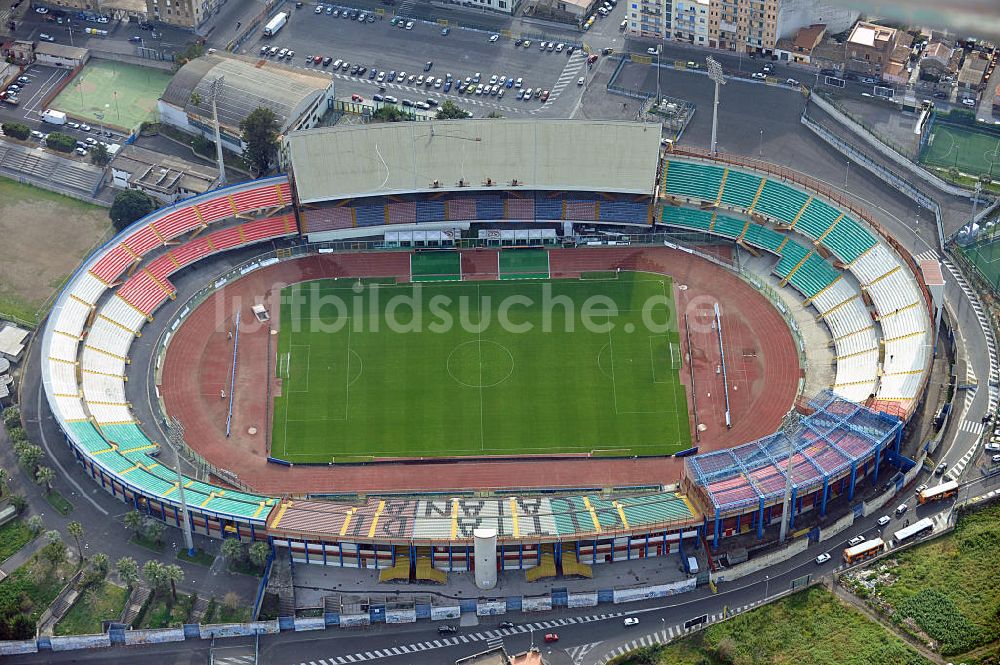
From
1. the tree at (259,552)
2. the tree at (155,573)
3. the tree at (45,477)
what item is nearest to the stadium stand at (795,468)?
the tree at (259,552)

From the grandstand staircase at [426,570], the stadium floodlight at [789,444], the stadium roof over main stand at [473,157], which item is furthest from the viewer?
the stadium roof over main stand at [473,157]

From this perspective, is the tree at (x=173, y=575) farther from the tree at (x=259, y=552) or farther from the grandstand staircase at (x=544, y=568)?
the grandstand staircase at (x=544, y=568)

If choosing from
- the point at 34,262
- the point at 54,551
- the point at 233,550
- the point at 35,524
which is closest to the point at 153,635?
the point at 233,550

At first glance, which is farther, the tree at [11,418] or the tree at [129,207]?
the tree at [129,207]

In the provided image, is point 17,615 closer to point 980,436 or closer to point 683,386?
point 683,386

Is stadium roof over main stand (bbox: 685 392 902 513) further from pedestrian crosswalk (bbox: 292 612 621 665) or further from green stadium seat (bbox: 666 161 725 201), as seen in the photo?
green stadium seat (bbox: 666 161 725 201)

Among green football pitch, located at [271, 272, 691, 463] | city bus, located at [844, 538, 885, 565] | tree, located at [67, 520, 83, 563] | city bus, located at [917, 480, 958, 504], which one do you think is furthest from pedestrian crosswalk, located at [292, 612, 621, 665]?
city bus, located at [917, 480, 958, 504]

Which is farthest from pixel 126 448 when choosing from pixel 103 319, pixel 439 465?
pixel 439 465
